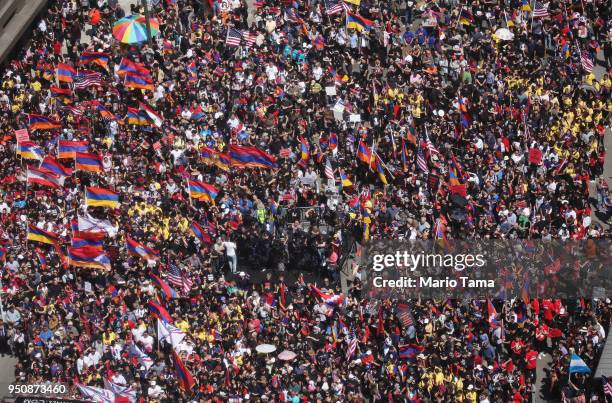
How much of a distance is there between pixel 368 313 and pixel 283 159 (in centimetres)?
829

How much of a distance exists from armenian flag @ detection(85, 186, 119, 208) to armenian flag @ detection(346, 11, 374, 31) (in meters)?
11.9

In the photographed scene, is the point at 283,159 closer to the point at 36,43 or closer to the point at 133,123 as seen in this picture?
the point at 133,123

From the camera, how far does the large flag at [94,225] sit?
49.5m

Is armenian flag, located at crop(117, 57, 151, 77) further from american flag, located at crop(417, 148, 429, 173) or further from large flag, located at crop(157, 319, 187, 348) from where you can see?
large flag, located at crop(157, 319, 187, 348)

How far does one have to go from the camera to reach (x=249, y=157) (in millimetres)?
51188

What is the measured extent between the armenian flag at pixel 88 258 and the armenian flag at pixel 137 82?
27.3 ft

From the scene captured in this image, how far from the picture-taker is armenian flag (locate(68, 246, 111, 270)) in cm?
4909

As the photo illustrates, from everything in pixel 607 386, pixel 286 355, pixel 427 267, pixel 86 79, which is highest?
pixel 86 79

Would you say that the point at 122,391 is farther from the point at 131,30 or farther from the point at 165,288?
the point at 131,30

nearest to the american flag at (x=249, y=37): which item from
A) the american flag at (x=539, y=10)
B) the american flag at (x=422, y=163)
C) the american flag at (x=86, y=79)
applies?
the american flag at (x=86, y=79)

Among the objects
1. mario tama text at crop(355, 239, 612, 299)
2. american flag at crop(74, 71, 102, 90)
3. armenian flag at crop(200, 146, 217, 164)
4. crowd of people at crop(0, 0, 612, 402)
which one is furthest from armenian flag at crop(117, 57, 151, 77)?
mario tama text at crop(355, 239, 612, 299)

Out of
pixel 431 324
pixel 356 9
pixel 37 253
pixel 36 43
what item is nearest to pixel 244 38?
pixel 356 9

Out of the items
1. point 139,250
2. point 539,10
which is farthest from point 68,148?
point 539,10

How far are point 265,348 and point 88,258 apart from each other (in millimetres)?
7236
